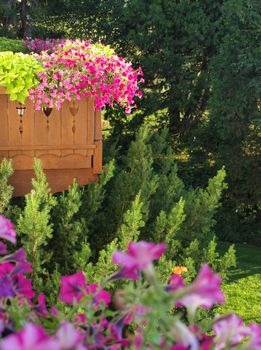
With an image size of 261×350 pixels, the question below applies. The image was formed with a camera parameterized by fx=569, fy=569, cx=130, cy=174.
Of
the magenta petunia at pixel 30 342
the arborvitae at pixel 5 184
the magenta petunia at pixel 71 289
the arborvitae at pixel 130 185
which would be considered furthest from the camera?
the arborvitae at pixel 130 185

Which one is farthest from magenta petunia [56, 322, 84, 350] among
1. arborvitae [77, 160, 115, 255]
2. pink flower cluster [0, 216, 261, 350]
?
arborvitae [77, 160, 115, 255]

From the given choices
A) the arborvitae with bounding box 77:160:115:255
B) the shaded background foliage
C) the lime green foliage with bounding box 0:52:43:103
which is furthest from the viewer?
the shaded background foliage

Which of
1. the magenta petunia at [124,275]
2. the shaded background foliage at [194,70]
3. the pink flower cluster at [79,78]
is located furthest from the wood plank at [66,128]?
the shaded background foliage at [194,70]

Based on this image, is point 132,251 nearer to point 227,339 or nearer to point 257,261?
point 227,339

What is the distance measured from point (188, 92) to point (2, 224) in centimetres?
1279

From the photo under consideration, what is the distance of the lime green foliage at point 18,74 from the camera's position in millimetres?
4918

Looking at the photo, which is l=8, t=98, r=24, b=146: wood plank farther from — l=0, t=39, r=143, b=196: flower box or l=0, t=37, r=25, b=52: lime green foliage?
l=0, t=37, r=25, b=52: lime green foliage

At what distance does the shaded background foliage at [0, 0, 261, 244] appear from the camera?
1184cm

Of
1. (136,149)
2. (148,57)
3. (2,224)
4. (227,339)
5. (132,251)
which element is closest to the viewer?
(132,251)

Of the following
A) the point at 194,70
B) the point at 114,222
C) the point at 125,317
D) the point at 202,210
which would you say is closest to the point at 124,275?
the point at 125,317

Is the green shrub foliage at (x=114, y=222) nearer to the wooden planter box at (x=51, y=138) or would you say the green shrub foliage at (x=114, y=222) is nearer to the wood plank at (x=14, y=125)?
the wooden planter box at (x=51, y=138)

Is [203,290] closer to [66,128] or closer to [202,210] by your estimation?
[66,128]

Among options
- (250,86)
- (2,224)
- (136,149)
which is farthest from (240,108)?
(2,224)

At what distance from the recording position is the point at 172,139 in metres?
15.7
